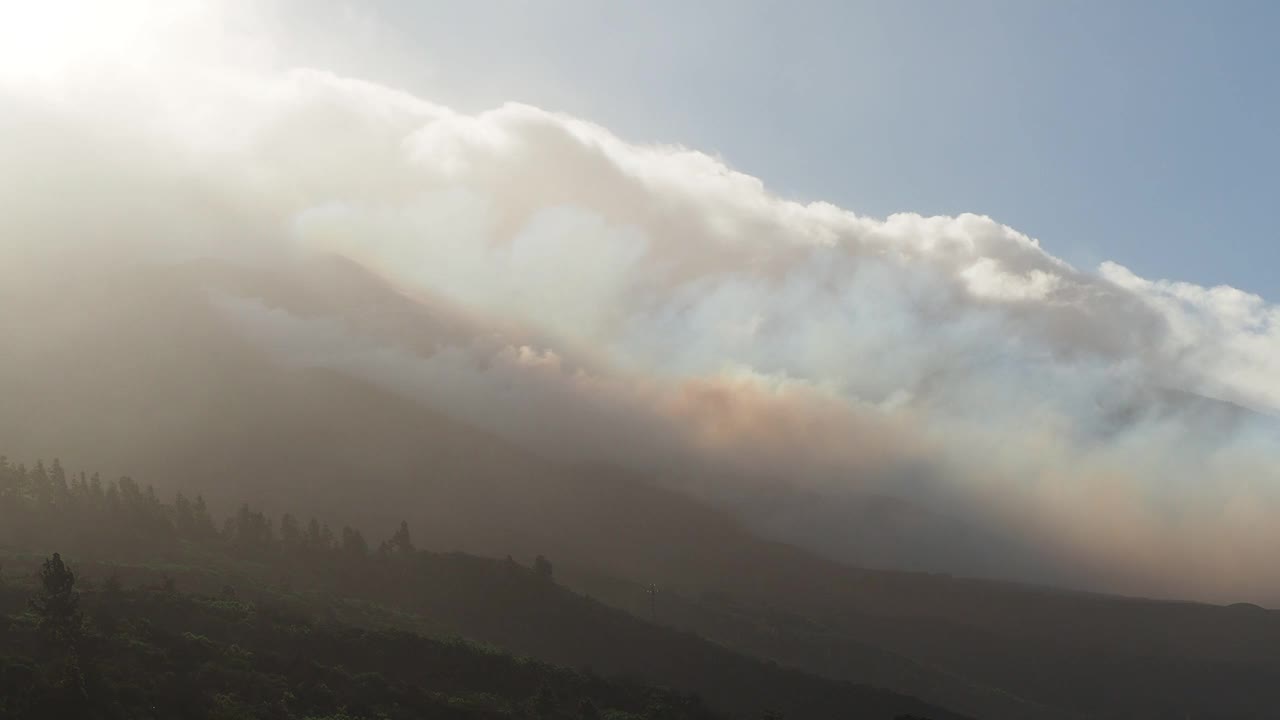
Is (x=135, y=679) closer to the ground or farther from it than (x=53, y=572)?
closer to the ground

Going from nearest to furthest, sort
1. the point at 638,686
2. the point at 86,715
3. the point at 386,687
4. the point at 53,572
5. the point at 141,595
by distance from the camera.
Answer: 1. the point at 86,715
2. the point at 53,572
3. the point at 386,687
4. the point at 141,595
5. the point at 638,686

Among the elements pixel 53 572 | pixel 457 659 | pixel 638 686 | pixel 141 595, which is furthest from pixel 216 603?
pixel 638 686

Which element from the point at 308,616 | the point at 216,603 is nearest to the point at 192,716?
the point at 216,603

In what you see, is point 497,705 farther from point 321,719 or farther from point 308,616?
point 308,616

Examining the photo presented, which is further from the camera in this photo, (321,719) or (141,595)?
(141,595)

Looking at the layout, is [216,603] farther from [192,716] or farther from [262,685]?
[192,716]

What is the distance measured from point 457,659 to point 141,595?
153ft

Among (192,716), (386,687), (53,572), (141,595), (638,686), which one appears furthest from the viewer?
(638,686)

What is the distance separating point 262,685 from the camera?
133500 mm

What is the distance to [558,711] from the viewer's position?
6127 inches

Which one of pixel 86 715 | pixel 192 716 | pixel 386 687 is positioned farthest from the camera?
pixel 386 687

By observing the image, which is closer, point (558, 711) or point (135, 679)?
point (135, 679)

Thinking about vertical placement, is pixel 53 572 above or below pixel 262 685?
above

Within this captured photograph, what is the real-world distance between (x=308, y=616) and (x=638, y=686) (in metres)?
53.9
